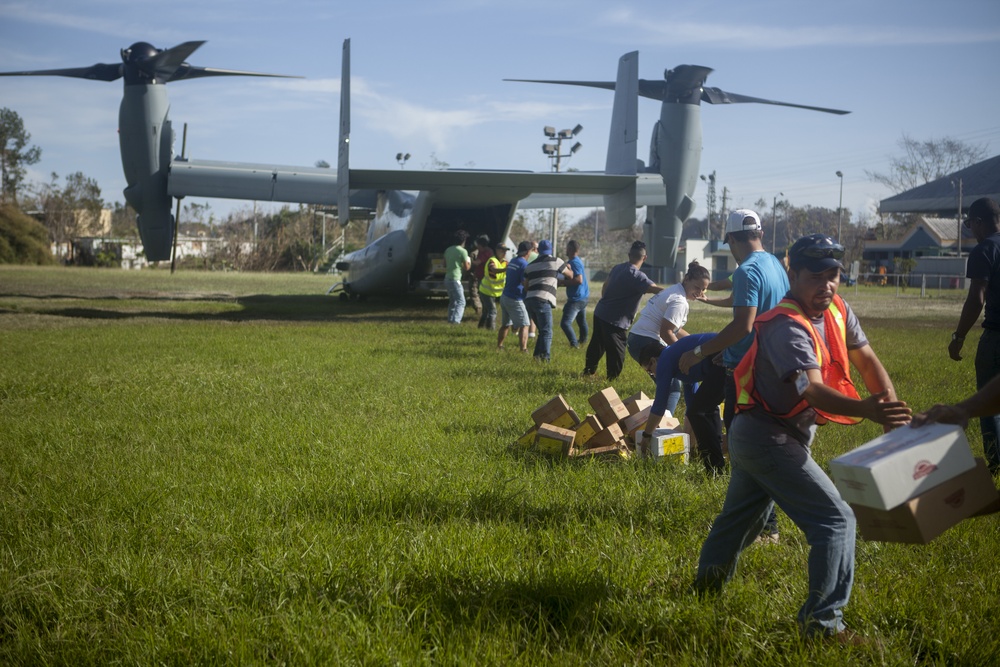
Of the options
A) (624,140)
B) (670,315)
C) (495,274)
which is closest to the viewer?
(670,315)

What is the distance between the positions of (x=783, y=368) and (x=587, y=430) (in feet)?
11.5

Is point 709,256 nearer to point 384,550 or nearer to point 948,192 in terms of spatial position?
point 948,192

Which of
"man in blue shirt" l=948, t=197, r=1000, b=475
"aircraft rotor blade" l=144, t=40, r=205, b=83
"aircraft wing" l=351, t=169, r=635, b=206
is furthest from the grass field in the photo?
"aircraft rotor blade" l=144, t=40, r=205, b=83

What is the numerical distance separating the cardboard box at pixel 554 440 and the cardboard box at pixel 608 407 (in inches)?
14.2

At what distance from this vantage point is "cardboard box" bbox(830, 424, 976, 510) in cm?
300

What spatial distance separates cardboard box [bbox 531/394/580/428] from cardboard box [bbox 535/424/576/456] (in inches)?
8.1

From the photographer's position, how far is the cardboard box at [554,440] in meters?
6.85

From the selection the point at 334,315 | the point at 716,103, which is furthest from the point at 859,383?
the point at 334,315

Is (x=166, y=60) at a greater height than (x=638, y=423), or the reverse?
(x=166, y=60)

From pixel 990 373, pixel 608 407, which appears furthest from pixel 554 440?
pixel 990 373

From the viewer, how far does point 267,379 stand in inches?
434

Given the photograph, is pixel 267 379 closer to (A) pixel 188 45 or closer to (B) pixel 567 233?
(A) pixel 188 45

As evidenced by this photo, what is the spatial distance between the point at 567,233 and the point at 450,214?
62.0 metres

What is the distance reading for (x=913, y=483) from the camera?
3.07m
